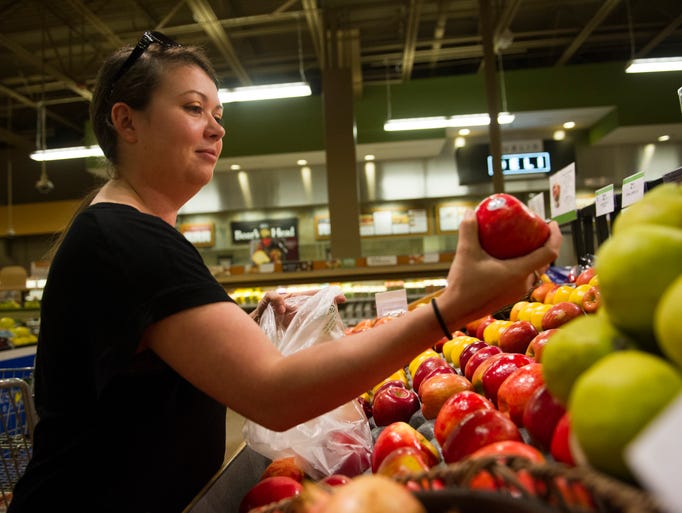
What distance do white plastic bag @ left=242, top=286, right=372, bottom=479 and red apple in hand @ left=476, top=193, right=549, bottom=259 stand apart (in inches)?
22.6

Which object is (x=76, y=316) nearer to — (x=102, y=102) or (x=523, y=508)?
(x=102, y=102)

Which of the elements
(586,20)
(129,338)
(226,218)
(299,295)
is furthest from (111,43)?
(129,338)

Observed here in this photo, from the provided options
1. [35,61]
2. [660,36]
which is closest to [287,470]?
[35,61]

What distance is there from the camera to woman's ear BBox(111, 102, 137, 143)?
1268 mm

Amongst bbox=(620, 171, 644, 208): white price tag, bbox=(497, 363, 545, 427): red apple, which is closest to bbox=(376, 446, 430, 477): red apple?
bbox=(497, 363, 545, 427): red apple

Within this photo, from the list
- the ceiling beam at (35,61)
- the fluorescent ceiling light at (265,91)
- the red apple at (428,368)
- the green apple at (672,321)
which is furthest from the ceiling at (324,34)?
the green apple at (672,321)

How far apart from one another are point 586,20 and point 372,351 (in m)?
9.82

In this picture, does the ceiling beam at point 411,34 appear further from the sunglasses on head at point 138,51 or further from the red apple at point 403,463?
the red apple at point 403,463

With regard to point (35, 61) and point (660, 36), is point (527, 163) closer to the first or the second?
point (660, 36)

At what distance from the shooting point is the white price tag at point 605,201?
7.38ft

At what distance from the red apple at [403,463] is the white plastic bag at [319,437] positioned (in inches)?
13.0

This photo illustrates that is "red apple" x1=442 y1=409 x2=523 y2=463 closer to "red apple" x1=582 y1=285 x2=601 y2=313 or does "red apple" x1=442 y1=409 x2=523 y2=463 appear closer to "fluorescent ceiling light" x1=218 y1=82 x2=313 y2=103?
"red apple" x1=582 y1=285 x2=601 y2=313

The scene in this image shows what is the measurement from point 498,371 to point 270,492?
60cm

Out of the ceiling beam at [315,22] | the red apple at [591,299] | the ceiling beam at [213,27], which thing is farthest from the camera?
the ceiling beam at [315,22]
